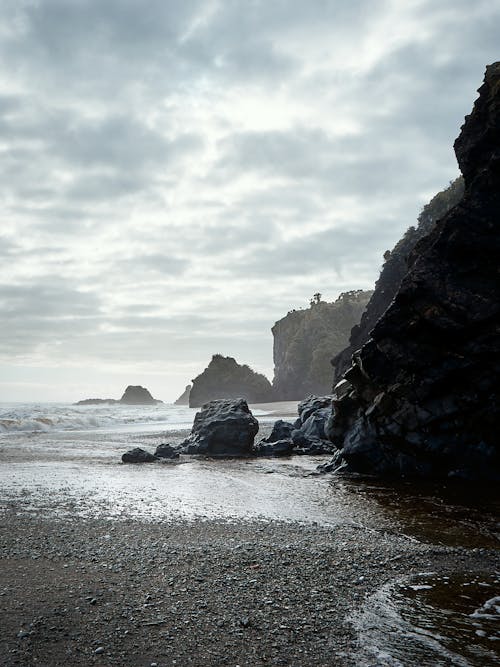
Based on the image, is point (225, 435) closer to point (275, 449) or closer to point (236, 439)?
point (236, 439)

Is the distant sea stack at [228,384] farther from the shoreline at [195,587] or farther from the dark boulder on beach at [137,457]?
the shoreline at [195,587]

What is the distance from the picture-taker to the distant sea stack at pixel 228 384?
162 metres

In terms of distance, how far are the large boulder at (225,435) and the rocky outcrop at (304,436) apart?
1157 mm

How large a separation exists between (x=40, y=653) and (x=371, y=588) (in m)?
5.99

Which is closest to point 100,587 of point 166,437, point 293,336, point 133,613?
point 133,613

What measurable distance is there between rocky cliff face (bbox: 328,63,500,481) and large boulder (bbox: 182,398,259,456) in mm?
10994

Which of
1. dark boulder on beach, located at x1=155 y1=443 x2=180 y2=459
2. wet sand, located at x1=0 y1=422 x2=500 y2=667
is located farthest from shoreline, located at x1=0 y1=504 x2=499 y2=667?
dark boulder on beach, located at x1=155 y1=443 x2=180 y2=459

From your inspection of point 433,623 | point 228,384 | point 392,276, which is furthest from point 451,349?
point 228,384

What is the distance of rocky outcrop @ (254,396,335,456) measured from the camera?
1298 inches

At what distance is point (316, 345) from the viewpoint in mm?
153000

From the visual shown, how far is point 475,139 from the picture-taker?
72.8ft

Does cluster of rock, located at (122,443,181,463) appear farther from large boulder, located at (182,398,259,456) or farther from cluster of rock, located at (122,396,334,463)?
large boulder, located at (182,398,259,456)

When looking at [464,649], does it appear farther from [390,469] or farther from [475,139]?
[475,139]

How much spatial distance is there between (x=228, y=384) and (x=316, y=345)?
3288 cm
